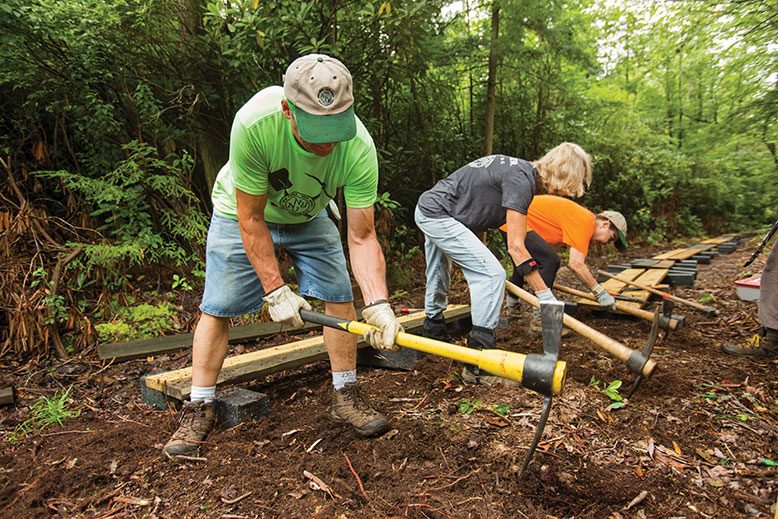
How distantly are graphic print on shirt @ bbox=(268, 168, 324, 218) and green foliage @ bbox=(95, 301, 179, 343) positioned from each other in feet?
7.89

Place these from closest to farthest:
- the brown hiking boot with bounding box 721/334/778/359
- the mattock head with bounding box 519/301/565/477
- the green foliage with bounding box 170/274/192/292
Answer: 1. the mattock head with bounding box 519/301/565/477
2. the brown hiking boot with bounding box 721/334/778/359
3. the green foliage with bounding box 170/274/192/292

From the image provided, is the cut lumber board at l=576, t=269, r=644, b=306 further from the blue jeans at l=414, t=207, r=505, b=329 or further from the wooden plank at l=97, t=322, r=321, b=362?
the wooden plank at l=97, t=322, r=321, b=362

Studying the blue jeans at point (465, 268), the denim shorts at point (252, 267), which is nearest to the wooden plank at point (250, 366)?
the denim shorts at point (252, 267)

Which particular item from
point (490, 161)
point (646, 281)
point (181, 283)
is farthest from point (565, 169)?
point (181, 283)

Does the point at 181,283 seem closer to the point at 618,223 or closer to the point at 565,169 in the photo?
the point at 565,169

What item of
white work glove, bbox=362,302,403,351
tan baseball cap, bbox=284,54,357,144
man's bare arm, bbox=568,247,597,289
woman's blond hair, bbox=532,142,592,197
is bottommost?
man's bare arm, bbox=568,247,597,289

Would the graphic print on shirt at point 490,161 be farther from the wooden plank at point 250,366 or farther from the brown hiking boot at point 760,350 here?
the brown hiking boot at point 760,350

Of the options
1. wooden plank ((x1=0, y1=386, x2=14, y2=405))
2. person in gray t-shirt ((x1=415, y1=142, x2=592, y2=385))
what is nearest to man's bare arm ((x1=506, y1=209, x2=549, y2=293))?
person in gray t-shirt ((x1=415, y1=142, x2=592, y2=385))

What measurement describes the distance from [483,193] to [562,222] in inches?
52.5

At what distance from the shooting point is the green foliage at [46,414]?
267cm

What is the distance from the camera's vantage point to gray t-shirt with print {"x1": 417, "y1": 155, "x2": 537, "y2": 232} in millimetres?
3039

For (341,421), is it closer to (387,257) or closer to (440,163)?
(387,257)

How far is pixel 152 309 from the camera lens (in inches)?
164

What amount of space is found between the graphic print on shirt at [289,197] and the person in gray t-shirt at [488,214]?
114 centimetres
